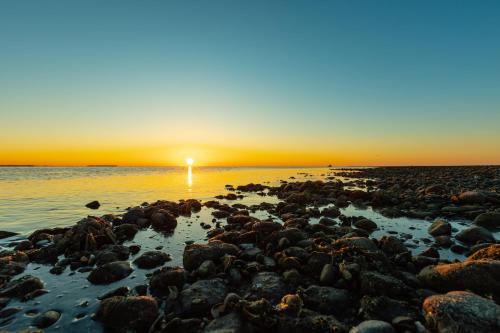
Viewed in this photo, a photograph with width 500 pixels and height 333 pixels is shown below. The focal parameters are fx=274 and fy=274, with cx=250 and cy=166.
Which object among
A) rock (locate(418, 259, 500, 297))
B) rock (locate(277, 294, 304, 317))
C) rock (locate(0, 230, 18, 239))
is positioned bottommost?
rock (locate(0, 230, 18, 239))

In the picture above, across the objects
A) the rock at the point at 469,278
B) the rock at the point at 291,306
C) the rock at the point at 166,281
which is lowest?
the rock at the point at 166,281

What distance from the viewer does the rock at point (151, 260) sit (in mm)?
8688

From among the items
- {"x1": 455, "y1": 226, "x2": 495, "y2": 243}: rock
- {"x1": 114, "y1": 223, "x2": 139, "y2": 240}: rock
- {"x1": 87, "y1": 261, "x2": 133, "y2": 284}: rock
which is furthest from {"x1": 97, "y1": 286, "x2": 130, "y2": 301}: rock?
{"x1": 455, "y1": 226, "x2": 495, "y2": 243}: rock

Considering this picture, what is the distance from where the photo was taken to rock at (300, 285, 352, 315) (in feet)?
19.1

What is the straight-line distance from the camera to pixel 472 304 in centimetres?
483

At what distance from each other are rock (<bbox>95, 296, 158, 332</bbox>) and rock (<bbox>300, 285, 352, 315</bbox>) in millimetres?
3282

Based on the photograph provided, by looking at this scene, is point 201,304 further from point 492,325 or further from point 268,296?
point 492,325

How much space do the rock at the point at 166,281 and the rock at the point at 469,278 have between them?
6153mm

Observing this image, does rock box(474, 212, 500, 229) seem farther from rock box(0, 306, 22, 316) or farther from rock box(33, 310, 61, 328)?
rock box(0, 306, 22, 316)

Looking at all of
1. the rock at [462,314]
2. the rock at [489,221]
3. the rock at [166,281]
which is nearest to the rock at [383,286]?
the rock at [462,314]

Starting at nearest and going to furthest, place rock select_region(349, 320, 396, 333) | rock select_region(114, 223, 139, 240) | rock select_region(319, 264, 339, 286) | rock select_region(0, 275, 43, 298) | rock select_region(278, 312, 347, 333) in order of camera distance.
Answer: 1. rock select_region(349, 320, 396, 333)
2. rock select_region(278, 312, 347, 333)
3. rock select_region(0, 275, 43, 298)
4. rock select_region(319, 264, 339, 286)
5. rock select_region(114, 223, 139, 240)

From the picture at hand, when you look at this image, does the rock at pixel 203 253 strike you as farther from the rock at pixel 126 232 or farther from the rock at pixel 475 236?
the rock at pixel 475 236

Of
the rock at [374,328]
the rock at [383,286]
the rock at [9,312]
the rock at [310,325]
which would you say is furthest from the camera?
the rock at [383,286]

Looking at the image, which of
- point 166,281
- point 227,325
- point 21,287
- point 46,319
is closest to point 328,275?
point 227,325
